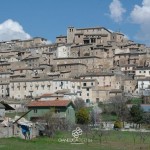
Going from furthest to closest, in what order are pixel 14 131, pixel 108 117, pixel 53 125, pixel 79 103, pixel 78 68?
pixel 78 68 < pixel 79 103 < pixel 108 117 < pixel 53 125 < pixel 14 131

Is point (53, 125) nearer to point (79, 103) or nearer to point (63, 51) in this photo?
point (79, 103)

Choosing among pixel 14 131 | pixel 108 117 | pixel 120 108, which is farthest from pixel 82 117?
pixel 14 131

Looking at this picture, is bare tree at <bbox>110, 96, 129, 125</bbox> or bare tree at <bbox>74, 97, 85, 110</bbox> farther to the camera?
bare tree at <bbox>74, 97, 85, 110</bbox>

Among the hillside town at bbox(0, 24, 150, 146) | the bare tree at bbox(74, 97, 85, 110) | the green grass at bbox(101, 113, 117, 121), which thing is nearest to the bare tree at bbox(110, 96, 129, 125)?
the hillside town at bbox(0, 24, 150, 146)

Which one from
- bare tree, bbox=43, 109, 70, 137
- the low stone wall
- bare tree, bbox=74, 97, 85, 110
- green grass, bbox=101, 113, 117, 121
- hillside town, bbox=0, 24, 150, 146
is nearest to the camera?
the low stone wall

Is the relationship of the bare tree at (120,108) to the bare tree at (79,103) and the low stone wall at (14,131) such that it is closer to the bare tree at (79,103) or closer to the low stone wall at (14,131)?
the bare tree at (79,103)

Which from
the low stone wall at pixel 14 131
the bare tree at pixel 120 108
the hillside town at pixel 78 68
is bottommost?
the low stone wall at pixel 14 131

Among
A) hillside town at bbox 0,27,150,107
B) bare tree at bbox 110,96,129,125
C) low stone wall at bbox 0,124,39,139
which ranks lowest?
low stone wall at bbox 0,124,39,139

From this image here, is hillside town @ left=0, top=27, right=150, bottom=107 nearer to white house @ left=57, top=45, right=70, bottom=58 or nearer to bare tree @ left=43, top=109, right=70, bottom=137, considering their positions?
white house @ left=57, top=45, right=70, bottom=58

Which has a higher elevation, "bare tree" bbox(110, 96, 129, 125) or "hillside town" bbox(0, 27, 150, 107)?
"hillside town" bbox(0, 27, 150, 107)

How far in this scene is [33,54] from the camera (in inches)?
3762

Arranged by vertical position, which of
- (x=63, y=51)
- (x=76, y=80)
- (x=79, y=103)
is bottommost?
(x=79, y=103)

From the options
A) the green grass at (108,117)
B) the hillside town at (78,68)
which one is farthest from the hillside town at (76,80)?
the green grass at (108,117)

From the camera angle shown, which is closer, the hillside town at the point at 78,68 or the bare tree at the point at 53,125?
the bare tree at the point at 53,125
